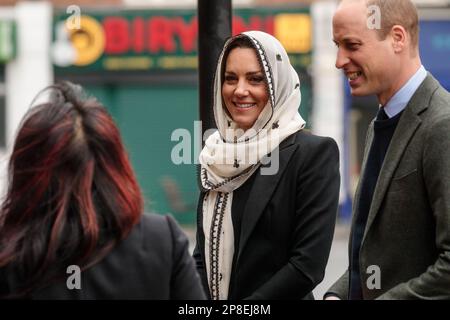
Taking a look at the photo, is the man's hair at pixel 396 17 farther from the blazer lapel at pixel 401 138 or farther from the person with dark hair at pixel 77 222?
the person with dark hair at pixel 77 222

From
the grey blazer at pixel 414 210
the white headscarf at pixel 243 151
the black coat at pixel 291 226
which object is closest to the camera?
the grey blazer at pixel 414 210

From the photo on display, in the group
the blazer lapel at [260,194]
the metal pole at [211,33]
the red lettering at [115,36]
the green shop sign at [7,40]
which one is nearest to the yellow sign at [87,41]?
the red lettering at [115,36]

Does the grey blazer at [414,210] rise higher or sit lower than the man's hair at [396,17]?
lower

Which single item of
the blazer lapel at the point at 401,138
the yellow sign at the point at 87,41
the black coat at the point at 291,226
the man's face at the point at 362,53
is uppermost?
the yellow sign at the point at 87,41

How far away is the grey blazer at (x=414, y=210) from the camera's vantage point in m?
2.45

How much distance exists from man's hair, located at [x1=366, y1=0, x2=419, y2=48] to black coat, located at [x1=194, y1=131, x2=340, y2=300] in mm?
552

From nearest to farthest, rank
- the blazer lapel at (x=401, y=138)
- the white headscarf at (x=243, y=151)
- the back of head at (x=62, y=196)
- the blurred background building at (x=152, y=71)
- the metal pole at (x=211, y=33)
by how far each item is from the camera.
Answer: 1. the back of head at (x=62, y=196)
2. the blazer lapel at (x=401, y=138)
3. the white headscarf at (x=243, y=151)
4. the metal pole at (x=211, y=33)
5. the blurred background building at (x=152, y=71)

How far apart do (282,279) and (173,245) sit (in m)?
0.82

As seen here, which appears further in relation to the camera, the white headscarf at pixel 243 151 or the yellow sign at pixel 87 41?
the yellow sign at pixel 87 41

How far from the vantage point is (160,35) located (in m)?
17.6

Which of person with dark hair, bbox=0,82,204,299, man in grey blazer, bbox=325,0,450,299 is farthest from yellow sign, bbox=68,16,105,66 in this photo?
person with dark hair, bbox=0,82,204,299
